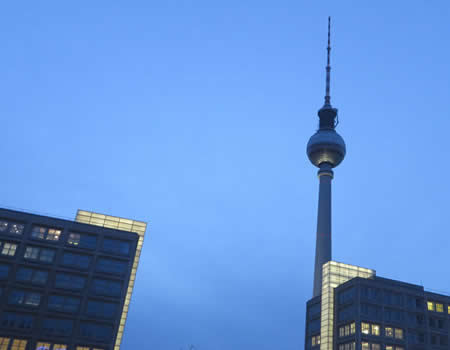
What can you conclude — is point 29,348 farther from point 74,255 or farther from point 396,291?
point 396,291

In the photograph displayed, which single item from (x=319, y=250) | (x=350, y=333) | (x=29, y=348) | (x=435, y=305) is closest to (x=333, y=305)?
(x=350, y=333)

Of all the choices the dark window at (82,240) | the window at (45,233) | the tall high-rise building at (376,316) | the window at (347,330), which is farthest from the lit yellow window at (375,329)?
the window at (45,233)

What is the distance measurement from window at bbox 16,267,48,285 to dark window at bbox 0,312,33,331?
234 inches

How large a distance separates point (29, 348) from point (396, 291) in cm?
7218

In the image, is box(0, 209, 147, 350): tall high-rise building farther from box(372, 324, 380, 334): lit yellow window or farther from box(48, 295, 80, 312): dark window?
box(372, 324, 380, 334): lit yellow window

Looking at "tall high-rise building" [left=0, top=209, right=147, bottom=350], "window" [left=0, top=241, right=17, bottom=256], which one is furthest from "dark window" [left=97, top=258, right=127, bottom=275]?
"window" [left=0, top=241, right=17, bottom=256]

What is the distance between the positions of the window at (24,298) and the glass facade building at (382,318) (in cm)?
6007

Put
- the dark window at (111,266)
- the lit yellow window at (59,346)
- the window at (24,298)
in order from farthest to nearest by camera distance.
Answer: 1. the dark window at (111,266)
2. the window at (24,298)
3. the lit yellow window at (59,346)

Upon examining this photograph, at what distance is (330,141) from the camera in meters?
159

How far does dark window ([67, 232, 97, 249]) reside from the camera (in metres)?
83.8

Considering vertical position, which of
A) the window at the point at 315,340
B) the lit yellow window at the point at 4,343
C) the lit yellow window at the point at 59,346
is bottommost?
the lit yellow window at the point at 4,343

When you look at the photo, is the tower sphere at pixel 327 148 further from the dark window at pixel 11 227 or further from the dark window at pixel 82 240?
the dark window at pixel 11 227

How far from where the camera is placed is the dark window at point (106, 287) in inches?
3201

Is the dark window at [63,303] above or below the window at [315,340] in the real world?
below
